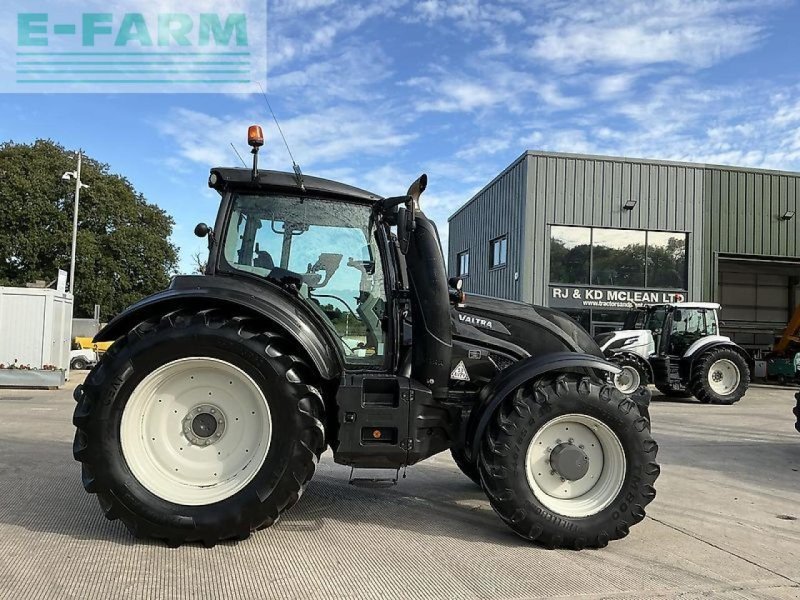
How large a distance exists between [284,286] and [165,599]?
6.55ft

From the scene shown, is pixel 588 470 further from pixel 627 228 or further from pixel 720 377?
pixel 627 228

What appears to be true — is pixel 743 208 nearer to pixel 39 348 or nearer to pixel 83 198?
pixel 39 348

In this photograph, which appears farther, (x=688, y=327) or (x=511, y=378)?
(x=688, y=327)

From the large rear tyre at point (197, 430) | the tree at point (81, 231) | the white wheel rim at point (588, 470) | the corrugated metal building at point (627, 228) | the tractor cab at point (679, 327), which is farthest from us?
the tree at point (81, 231)

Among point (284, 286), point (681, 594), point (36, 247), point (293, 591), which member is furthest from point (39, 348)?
point (36, 247)

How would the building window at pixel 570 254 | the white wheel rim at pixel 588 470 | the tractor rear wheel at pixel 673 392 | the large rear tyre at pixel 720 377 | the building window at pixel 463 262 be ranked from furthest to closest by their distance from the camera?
the building window at pixel 463 262, the building window at pixel 570 254, the tractor rear wheel at pixel 673 392, the large rear tyre at pixel 720 377, the white wheel rim at pixel 588 470

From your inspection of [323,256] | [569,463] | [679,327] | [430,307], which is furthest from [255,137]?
[679,327]

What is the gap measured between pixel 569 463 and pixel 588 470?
173 millimetres

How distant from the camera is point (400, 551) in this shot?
152 inches

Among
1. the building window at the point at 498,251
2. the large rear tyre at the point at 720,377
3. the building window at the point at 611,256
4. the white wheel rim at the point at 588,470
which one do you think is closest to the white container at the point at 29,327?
the building window at the point at 498,251

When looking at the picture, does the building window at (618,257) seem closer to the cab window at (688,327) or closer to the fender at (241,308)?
the cab window at (688,327)

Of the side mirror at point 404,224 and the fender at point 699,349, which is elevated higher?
the side mirror at point 404,224

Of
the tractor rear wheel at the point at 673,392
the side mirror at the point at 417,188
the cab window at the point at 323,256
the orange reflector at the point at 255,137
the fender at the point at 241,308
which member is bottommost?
the tractor rear wheel at the point at 673,392

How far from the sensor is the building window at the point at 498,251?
20.9m
